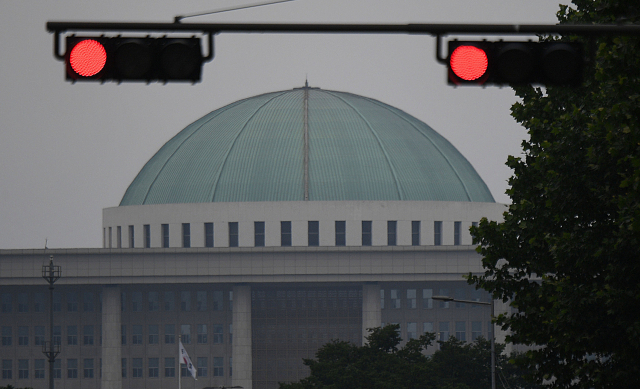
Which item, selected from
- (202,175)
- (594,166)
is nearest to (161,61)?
(594,166)

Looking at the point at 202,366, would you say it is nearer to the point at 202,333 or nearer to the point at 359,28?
the point at 202,333

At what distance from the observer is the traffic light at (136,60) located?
1284cm

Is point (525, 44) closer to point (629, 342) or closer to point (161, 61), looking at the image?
point (161, 61)

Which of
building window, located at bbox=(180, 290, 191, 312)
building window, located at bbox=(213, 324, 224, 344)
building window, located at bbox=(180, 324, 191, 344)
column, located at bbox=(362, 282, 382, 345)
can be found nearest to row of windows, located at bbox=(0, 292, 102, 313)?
building window, located at bbox=(180, 290, 191, 312)

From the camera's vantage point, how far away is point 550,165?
97.1ft

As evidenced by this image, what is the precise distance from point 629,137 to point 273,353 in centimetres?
8246

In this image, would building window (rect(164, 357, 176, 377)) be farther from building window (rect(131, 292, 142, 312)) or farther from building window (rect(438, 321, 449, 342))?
building window (rect(438, 321, 449, 342))

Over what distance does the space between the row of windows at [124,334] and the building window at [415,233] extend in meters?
18.8

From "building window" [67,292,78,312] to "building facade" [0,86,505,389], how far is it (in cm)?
18

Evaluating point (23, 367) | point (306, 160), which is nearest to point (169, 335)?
point (23, 367)

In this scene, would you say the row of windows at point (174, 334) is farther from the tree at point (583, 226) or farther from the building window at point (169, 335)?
the tree at point (583, 226)

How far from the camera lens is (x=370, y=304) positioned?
334ft

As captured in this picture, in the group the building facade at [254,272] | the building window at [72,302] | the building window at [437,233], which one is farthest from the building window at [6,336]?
the building window at [437,233]

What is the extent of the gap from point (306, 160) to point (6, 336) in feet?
108
